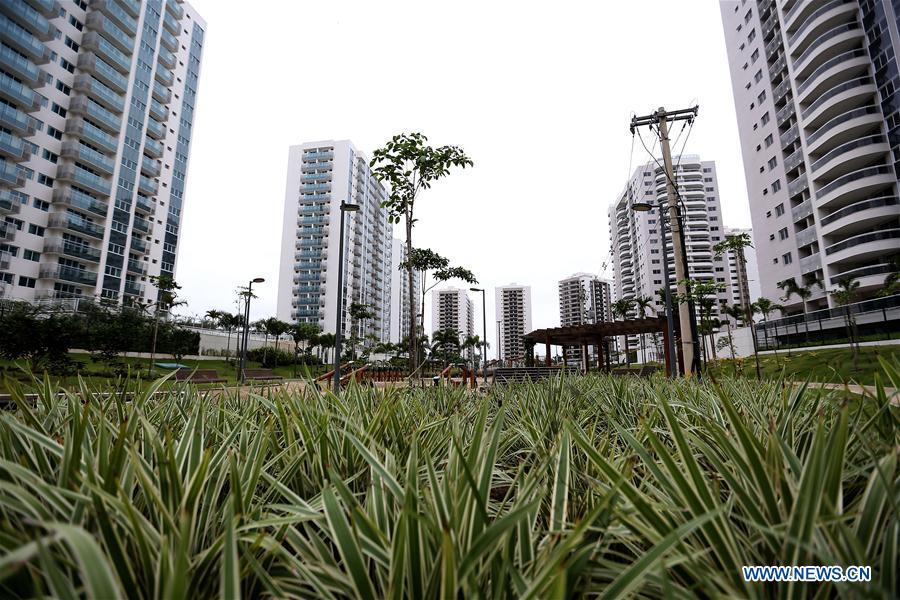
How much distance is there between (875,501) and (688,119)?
1444 cm

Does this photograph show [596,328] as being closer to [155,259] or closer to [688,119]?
[688,119]

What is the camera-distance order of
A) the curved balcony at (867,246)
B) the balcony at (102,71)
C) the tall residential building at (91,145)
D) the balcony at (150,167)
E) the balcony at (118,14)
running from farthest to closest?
the balcony at (150,167) < the balcony at (118,14) < the balcony at (102,71) < the tall residential building at (91,145) < the curved balcony at (867,246)

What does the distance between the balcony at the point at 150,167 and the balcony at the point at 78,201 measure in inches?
296

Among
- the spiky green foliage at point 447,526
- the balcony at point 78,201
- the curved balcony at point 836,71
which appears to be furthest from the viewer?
the balcony at point 78,201

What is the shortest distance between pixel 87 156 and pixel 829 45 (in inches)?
3066

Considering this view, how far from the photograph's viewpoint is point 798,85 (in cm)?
3956

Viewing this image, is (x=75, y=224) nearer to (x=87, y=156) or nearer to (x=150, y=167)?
(x=87, y=156)

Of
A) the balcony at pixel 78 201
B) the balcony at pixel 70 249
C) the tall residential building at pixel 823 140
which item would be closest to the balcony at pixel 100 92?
the balcony at pixel 78 201

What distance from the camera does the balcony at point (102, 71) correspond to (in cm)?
4669

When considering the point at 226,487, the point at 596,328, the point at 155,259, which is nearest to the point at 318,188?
the point at 155,259

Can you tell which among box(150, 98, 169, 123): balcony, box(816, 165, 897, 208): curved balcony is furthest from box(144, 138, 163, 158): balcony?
box(816, 165, 897, 208): curved balcony

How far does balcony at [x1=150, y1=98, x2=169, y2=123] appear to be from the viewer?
54019 mm

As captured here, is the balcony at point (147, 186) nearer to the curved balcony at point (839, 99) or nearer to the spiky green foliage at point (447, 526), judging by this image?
the spiky green foliage at point (447, 526)

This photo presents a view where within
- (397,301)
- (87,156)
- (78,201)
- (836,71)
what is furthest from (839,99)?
(397,301)
